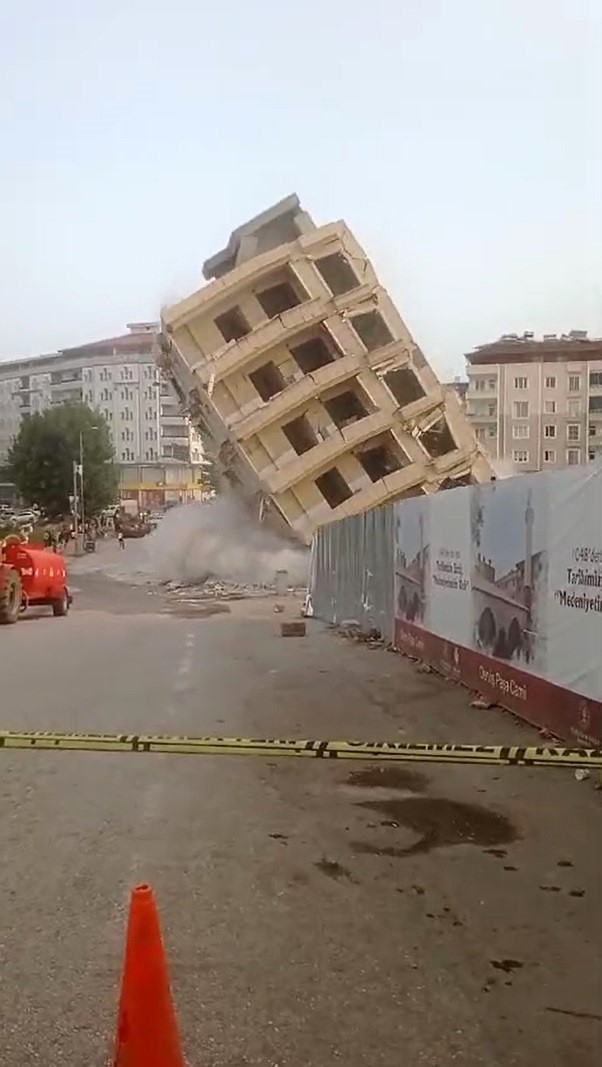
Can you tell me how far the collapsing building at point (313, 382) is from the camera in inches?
1180

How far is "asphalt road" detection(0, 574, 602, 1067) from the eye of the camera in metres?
3.56

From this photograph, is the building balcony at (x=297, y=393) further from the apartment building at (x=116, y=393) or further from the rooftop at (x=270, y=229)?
the apartment building at (x=116, y=393)

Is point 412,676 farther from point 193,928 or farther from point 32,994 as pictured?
point 32,994

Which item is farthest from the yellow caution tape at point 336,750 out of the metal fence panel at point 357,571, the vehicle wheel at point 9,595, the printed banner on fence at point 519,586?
the vehicle wheel at point 9,595

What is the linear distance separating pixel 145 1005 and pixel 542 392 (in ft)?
227

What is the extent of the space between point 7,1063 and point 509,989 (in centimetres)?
169

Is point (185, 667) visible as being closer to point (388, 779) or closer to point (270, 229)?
point (388, 779)

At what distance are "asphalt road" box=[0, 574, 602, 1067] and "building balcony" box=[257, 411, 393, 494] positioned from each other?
20.5 meters

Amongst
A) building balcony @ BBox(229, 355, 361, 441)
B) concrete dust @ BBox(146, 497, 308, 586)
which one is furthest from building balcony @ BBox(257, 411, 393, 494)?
concrete dust @ BBox(146, 497, 308, 586)

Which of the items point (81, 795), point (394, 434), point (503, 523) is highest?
point (394, 434)

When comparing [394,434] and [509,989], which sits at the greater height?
[394,434]

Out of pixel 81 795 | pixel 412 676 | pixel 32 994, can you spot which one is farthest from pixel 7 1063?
pixel 412 676

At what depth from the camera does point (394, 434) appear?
30.1m

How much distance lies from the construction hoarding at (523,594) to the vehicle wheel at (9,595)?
9.90 metres
